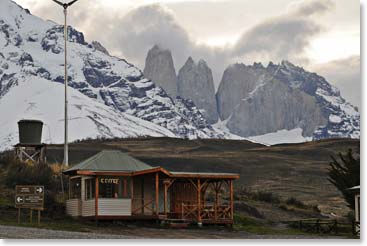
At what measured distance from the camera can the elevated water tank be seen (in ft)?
189

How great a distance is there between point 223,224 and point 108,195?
5727 millimetres

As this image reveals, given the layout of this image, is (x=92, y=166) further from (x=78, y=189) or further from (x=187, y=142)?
(x=187, y=142)

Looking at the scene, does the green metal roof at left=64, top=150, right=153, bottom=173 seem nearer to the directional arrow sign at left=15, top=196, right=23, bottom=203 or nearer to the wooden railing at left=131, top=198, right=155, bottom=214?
the wooden railing at left=131, top=198, right=155, bottom=214

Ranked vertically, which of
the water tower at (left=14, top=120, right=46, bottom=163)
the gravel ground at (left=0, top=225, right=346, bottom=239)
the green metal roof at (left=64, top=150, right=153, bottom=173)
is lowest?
the gravel ground at (left=0, top=225, right=346, bottom=239)

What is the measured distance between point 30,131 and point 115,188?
17.3 meters

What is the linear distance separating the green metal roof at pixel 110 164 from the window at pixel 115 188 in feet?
1.65

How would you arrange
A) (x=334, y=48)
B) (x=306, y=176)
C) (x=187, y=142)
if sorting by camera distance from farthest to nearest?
1. (x=187, y=142)
2. (x=306, y=176)
3. (x=334, y=48)

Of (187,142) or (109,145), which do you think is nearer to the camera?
(109,145)

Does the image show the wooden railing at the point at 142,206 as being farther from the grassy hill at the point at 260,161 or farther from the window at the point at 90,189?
the grassy hill at the point at 260,161

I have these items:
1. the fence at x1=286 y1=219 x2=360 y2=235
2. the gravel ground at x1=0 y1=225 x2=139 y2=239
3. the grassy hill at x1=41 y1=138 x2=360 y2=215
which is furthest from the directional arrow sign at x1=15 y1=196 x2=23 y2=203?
the grassy hill at x1=41 y1=138 x2=360 y2=215

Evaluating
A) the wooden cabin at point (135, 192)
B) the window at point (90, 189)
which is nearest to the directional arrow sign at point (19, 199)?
the wooden cabin at point (135, 192)

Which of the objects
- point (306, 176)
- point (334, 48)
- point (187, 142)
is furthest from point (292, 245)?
point (187, 142)

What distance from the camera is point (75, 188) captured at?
44031mm

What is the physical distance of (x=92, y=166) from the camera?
41.9m
